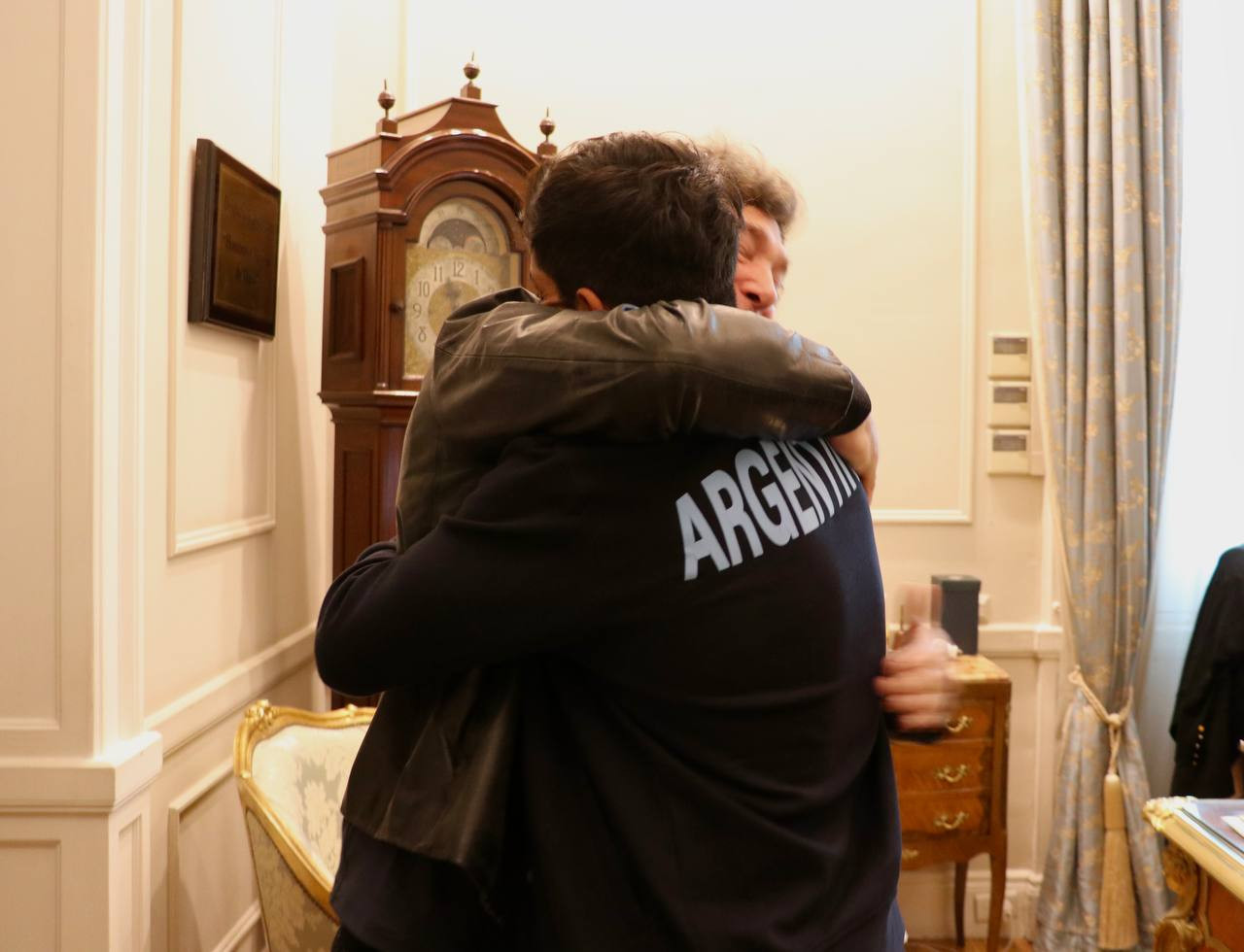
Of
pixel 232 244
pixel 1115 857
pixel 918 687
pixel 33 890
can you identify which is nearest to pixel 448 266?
pixel 232 244

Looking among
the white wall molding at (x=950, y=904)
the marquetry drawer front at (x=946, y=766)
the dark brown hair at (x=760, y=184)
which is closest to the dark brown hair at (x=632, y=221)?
the dark brown hair at (x=760, y=184)

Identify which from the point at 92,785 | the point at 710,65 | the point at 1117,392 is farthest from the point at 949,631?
the point at 92,785

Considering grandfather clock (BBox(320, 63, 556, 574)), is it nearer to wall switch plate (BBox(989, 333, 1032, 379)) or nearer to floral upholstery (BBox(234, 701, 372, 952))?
floral upholstery (BBox(234, 701, 372, 952))

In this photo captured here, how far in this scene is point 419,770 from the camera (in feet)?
3.08

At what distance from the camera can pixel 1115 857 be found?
3.30 meters

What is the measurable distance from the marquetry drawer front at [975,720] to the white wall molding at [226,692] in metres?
1.83

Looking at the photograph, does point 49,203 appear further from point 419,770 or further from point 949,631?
point 949,631

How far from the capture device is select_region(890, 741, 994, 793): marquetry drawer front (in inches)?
127

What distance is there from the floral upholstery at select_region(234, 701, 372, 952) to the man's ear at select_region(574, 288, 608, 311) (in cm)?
92

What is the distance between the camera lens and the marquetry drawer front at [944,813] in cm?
323

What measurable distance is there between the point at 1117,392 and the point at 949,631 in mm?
863

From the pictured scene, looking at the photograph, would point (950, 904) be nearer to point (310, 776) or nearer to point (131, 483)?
point (310, 776)

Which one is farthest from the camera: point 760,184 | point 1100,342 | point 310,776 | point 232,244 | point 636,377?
point 1100,342

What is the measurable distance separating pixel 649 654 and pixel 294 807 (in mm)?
1379
